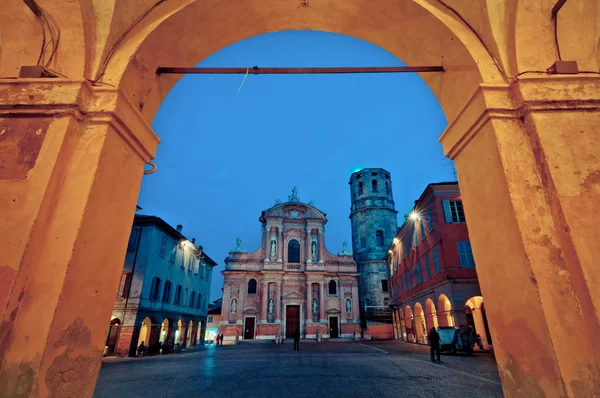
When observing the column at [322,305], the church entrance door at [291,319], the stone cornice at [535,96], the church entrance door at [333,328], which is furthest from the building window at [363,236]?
the stone cornice at [535,96]

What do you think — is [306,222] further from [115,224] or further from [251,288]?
[115,224]

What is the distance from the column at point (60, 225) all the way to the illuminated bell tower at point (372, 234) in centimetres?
3624

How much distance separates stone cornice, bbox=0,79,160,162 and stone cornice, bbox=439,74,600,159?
10.6 ft

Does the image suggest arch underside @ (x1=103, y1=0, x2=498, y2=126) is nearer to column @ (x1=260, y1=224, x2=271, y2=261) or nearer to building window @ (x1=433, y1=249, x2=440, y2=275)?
building window @ (x1=433, y1=249, x2=440, y2=275)

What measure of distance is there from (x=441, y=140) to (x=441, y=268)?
15229 millimetres

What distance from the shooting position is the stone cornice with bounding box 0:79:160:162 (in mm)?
2629

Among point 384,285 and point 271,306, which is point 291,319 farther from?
point 384,285

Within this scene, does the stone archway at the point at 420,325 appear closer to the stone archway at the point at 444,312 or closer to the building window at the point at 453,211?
the stone archway at the point at 444,312

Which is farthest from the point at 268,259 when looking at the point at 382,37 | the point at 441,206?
the point at 382,37

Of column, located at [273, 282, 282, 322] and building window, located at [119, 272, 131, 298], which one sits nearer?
building window, located at [119, 272, 131, 298]

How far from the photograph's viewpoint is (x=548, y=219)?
2352mm

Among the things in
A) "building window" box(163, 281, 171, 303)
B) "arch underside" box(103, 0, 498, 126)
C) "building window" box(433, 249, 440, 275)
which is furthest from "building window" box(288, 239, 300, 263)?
"arch underside" box(103, 0, 498, 126)

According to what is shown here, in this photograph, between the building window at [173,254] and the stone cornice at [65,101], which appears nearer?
the stone cornice at [65,101]

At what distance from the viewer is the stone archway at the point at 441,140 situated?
212 centimetres
